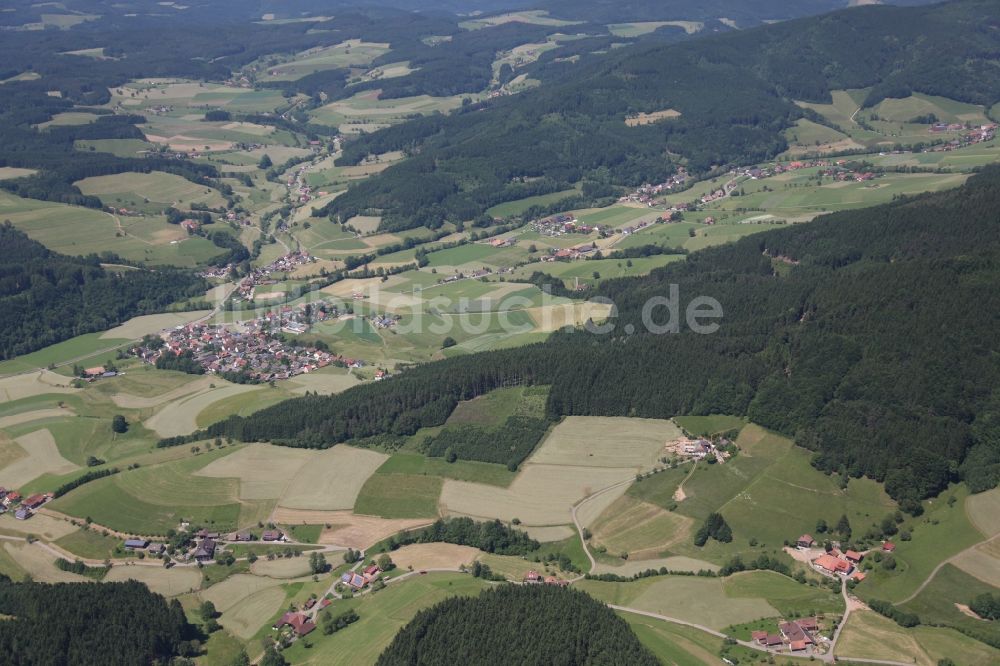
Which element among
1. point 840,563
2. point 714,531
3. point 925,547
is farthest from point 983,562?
point 714,531

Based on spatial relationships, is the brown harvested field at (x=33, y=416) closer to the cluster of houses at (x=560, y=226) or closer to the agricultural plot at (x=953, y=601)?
the cluster of houses at (x=560, y=226)

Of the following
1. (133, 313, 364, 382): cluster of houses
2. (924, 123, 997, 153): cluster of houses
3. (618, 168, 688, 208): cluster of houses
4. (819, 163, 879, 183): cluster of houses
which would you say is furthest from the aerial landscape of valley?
(924, 123, 997, 153): cluster of houses

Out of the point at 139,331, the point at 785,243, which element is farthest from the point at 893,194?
the point at 139,331

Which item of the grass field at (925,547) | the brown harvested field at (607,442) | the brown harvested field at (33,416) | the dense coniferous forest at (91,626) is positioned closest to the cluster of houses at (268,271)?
the brown harvested field at (33,416)

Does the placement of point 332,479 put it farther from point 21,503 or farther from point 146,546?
point 21,503

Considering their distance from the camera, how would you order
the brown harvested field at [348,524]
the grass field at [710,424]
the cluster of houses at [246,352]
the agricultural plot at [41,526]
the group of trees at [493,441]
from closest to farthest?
1. the brown harvested field at [348,524]
2. the agricultural plot at [41,526]
3. the grass field at [710,424]
4. the group of trees at [493,441]
5. the cluster of houses at [246,352]

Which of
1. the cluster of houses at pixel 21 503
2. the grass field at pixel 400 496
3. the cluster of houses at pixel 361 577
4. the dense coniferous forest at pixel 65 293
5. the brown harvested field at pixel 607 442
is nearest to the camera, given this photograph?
the cluster of houses at pixel 361 577

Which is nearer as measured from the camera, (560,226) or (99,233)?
(99,233)
